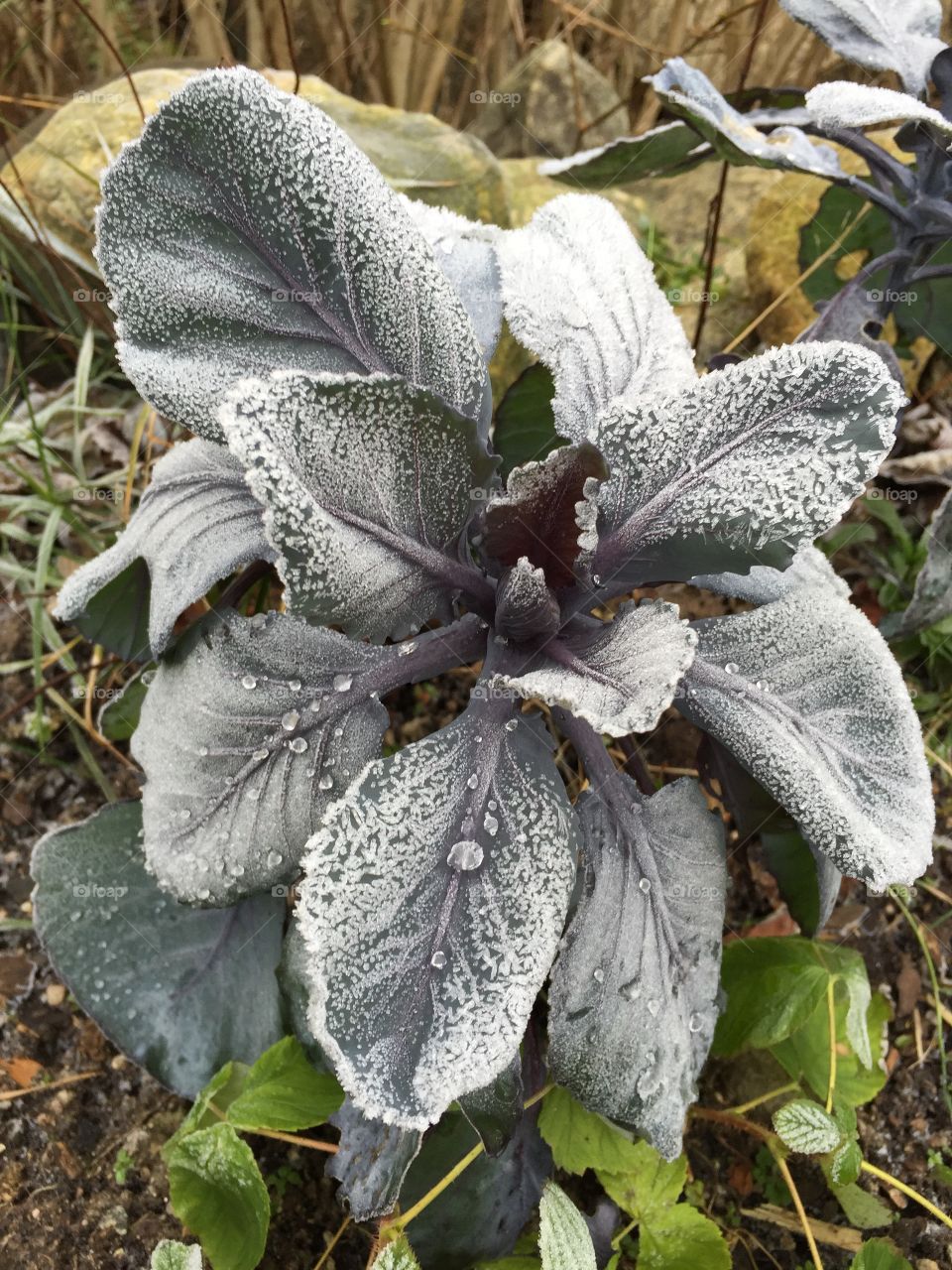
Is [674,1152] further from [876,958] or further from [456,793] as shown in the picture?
[876,958]

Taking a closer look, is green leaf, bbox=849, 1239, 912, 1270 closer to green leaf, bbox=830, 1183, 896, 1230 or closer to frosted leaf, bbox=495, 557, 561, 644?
green leaf, bbox=830, 1183, 896, 1230

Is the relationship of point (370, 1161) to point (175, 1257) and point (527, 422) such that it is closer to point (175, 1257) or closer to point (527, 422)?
point (175, 1257)

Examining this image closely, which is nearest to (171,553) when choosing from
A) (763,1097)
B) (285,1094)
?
(285,1094)

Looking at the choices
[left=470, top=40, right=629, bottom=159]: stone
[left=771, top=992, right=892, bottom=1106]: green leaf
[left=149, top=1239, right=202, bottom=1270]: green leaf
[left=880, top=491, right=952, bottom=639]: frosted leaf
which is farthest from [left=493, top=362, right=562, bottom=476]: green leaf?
[left=470, top=40, right=629, bottom=159]: stone

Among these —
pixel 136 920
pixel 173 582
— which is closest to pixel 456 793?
pixel 173 582

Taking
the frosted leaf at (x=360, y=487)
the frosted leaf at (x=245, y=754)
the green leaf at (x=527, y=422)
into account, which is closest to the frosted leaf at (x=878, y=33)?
the green leaf at (x=527, y=422)

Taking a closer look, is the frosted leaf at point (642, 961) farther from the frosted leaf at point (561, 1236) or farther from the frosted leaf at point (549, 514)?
the frosted leaf at point (549, 514)
